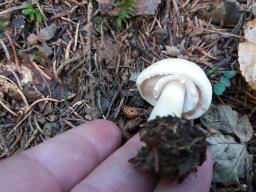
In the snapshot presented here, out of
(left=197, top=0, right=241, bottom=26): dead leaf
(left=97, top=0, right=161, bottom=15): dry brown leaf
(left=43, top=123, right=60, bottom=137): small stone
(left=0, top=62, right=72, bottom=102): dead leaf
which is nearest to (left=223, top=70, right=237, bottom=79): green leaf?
(left=197, top=0, right=241, bottom=26): dead leaf

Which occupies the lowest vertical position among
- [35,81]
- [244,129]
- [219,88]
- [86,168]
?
[86,168]

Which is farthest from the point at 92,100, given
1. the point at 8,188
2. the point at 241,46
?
the point at 241,46

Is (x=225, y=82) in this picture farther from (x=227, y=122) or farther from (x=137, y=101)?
(x=137, y=101)

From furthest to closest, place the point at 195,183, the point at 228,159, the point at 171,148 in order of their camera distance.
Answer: the point at 228,159, the point at 195,183, the point at 171,148

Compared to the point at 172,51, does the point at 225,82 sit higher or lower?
lower

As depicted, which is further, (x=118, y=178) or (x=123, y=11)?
(x=123, y=11)

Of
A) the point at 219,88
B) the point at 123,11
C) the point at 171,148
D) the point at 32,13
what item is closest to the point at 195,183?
the point at 171,148
